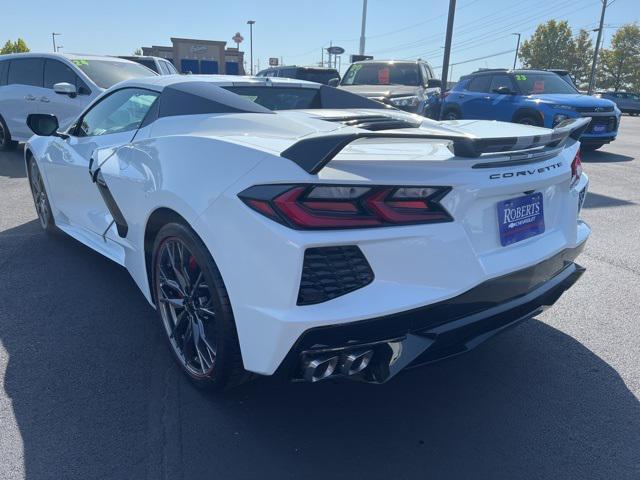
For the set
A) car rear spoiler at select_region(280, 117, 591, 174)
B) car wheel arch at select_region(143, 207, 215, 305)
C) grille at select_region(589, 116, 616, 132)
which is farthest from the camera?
grille at select_region(589, 116, 616, 132)

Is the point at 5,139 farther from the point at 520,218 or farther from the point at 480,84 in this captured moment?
the point at 520,218

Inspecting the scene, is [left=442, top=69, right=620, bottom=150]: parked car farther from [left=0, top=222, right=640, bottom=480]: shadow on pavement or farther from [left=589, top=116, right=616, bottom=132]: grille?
[left=0, top=222, right=640, bottom=480]: shadow on pavement

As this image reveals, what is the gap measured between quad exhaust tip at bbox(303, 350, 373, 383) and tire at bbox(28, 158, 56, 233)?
3649 mm

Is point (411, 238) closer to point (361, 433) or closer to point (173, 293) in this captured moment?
point (361, 433)

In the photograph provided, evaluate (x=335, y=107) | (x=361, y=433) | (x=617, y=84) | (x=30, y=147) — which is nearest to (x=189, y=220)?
(x=361, y=433)

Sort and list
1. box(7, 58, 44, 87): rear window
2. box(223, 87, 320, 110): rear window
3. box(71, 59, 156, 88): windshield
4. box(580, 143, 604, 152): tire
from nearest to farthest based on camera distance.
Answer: box(223, 87, 320, 110): rear window < box(71, 59, 156, 88): windshield < box(7, 58, 44, 87): rear window < box(580, 143, 604, 152): tire

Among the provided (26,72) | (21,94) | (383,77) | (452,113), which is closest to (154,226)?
(21,94)

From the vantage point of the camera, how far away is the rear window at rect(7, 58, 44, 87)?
9.79 meters

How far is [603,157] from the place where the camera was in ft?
36.9

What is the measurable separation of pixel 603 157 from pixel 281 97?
32.0 ft

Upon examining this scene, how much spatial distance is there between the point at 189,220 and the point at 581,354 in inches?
90.4

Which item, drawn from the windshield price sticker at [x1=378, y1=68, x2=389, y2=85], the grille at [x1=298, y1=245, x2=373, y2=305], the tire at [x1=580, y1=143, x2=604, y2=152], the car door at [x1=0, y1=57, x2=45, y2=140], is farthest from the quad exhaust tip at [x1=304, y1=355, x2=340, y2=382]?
the tire at [x1=580, y1=143, x2=604, y2=152]

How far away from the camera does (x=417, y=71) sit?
11.3m

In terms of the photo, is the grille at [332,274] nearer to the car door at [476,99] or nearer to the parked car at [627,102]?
the car door at [476,99]
